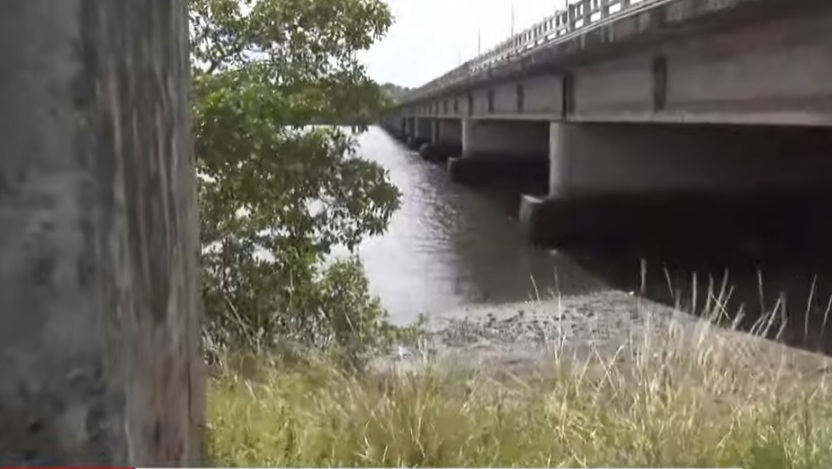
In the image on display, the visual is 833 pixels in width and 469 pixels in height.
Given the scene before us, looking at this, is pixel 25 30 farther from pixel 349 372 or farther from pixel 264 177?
pixel 264 177

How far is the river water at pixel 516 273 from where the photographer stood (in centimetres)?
900

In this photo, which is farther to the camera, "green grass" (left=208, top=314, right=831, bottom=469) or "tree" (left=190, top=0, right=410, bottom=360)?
"tree" (left=190, top=0, right=410, bottom=360)

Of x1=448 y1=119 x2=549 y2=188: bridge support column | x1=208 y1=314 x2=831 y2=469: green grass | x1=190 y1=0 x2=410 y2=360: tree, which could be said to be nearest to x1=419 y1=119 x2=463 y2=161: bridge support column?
x1=448 y1=119 x2=549 y2=188: bridge support column

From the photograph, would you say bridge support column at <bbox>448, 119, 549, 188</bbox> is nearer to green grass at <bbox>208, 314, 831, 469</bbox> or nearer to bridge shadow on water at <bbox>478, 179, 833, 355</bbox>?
bridge shadow on water at <bbox>478, 179, 833, 355</bbox>

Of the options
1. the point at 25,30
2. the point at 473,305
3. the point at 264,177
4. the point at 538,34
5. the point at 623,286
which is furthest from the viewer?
the point at 538,34

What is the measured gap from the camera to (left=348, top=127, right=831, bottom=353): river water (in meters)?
9.00

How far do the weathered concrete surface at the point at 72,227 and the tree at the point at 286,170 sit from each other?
423 centimetres

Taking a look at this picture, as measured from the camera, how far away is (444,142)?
92.8ft

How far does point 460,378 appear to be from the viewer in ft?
13.1

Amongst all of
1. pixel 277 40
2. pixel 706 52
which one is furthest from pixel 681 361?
pixel 706 52

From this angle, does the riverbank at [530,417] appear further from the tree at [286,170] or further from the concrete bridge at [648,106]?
the concrete bridge at [648,106]

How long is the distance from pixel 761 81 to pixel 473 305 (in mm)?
3583

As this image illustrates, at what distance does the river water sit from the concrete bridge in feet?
3.17

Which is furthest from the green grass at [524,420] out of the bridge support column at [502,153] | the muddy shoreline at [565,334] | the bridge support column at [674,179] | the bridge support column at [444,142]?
the bridge support column at [444,142]
